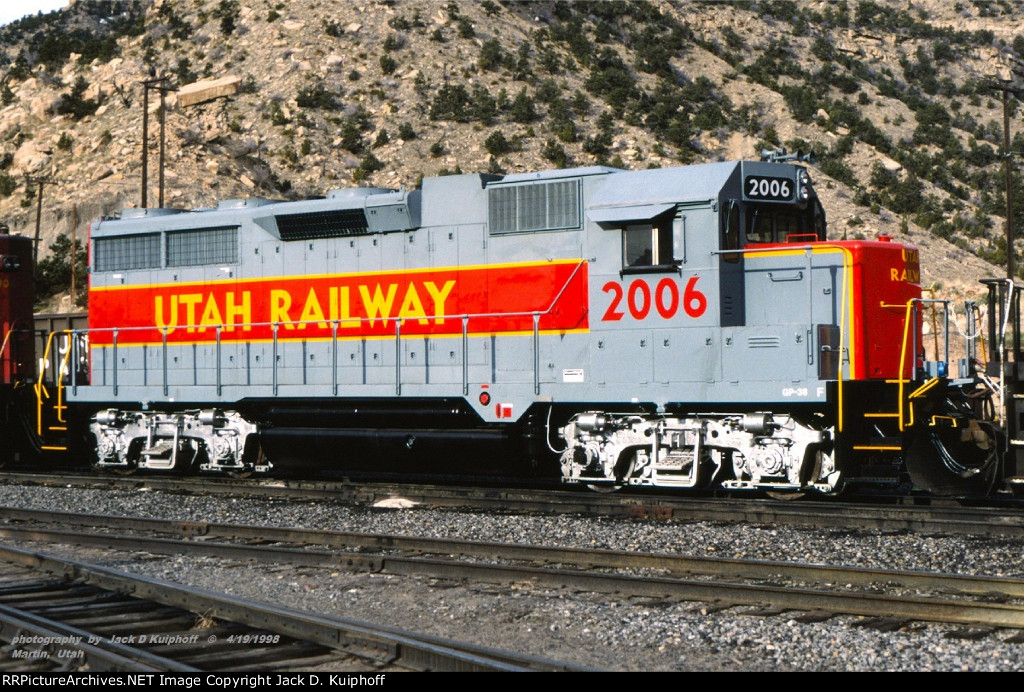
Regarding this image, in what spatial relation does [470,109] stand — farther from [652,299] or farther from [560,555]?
[560,555]

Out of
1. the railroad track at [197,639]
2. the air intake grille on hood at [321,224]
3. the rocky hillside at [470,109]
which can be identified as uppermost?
the rocky hillside at [470,109]

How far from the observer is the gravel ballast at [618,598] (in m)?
6.54

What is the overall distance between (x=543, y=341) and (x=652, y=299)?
1554mm

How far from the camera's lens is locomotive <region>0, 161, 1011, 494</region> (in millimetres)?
12469

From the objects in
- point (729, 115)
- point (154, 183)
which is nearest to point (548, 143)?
point (729, 115)

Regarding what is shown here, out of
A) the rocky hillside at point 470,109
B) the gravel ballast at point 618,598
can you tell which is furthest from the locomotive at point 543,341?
the rocky hillside at point 470,109

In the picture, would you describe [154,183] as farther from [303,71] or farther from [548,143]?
[548,143]

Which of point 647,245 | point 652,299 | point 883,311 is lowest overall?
point 883,311

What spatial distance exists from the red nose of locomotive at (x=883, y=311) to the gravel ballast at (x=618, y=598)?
2394 millimetres

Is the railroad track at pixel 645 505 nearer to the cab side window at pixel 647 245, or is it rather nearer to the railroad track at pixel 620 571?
the railroad track at pixel 620 571

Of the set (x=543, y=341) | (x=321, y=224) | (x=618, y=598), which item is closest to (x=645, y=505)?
(x=543, y=341)

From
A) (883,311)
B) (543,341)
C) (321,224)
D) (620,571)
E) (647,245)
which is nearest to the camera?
(620,571)

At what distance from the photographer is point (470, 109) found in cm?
6438

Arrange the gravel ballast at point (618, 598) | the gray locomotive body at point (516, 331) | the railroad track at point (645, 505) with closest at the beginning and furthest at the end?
the gravel ballast at point (618, 598) → the railroad track at point (645, 505) → the gray locomotive body at point (516, 331)
